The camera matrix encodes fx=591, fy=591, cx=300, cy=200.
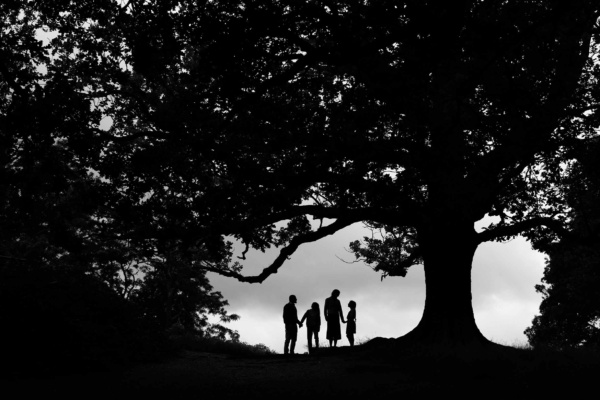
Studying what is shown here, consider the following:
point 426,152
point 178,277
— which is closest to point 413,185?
point 426,152

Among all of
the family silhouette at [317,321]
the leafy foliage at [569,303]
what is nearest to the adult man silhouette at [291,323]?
the family silhouette at [317,321]

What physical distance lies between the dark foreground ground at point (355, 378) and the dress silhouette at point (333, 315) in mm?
3452

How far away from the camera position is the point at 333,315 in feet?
63.4

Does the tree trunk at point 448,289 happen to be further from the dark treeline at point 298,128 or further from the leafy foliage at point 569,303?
the leafy foliage at point 569,303

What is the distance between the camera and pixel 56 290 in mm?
15406

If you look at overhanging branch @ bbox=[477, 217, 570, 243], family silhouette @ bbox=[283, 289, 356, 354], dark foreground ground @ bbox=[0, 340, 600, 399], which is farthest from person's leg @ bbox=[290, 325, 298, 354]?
overhanging branch @ bbox=[477, 217, 570, 243]

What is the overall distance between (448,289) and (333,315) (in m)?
4.74

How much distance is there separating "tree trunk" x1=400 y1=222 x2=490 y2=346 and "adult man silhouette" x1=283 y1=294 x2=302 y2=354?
15.1 ft

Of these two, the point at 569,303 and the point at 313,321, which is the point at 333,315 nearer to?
the point at 313,321

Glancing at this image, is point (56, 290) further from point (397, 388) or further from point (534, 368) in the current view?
point (534, 368)

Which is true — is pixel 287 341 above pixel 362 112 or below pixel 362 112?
below

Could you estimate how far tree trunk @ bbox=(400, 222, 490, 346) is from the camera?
15.4 meters

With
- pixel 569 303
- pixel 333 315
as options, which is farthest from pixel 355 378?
pixel 569 303

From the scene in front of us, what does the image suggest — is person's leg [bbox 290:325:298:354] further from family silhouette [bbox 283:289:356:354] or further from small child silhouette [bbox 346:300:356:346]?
small child silhouette [bbox 346:300:356:346]
